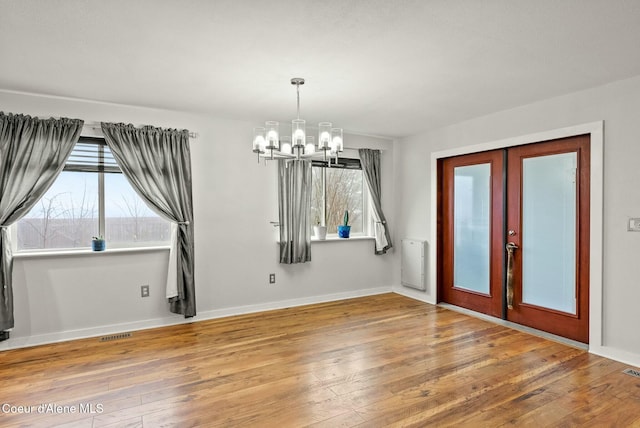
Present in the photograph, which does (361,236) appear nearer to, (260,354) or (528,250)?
(528,250)

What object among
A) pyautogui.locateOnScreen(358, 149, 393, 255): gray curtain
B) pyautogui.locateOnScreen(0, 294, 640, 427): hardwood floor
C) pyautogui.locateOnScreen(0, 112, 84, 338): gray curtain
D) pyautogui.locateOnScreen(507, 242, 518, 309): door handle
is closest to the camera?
pyautogui.locateOnScreen(0, 294, 640, 427): hardwood floor

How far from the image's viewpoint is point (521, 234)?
13.8ft

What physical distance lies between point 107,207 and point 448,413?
383cm

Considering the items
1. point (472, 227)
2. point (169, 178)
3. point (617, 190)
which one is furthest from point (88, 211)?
point (617, 190)

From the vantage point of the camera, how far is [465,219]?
490 centimetres

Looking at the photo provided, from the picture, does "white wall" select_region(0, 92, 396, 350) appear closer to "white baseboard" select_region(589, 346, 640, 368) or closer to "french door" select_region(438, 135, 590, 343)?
"french door" select_region(438, 135, 590, 343)

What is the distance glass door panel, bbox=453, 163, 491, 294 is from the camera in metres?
4.61

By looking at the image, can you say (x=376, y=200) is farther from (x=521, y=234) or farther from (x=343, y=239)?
(x=521, y=234)

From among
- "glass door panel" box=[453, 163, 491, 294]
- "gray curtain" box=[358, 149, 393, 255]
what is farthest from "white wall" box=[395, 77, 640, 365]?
"gray curtain" box=[358, 149, 393, 255]

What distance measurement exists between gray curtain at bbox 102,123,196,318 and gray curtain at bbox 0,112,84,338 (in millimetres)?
525

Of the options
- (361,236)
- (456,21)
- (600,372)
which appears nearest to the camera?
(456,21)

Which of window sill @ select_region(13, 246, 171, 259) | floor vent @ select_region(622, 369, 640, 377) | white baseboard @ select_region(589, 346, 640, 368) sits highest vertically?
window sill @ select_region(13, 246, 171, 259)

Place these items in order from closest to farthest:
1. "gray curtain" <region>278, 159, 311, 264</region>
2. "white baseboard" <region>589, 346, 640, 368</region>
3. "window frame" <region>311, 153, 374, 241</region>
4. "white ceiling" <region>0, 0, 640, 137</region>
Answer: "white ceiling" <region>0, 0, 640, 137</region>, "white baseboard" <region>589, 346, 640, 368</region>, "gray curtain" <region>278, 159, 311, 264</region>, "window frame" <region>311, 153, 374, 241</region>

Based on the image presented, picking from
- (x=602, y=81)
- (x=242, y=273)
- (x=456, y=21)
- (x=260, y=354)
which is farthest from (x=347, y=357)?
(x=602, y=81)
